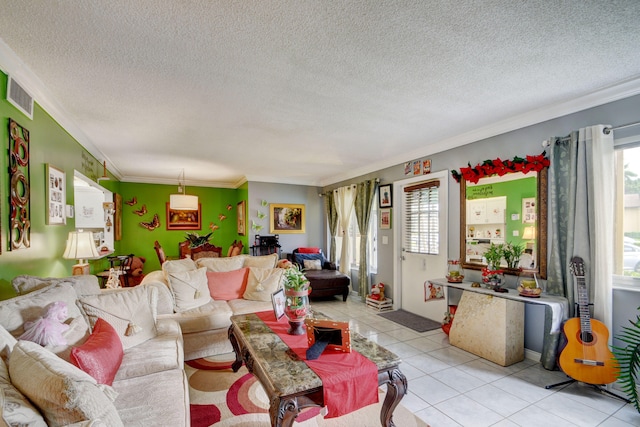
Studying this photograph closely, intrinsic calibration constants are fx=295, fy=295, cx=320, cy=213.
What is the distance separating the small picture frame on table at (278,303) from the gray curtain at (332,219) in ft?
13.0

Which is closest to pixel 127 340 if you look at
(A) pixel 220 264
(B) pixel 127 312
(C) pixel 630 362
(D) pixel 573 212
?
(B) pixel 127 312

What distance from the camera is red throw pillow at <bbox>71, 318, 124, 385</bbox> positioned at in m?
1.50

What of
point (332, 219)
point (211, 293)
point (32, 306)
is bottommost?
point (211, 293)

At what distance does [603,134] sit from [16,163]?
4.54 meters

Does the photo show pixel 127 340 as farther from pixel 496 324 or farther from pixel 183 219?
pixel 183 219

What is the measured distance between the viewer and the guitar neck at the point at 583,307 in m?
2.43

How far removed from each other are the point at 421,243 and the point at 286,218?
324cm

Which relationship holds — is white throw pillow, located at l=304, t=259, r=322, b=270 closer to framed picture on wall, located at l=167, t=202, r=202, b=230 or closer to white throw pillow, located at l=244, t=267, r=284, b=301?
white throw pillow, located at l=244, t=267, r=284, b=301

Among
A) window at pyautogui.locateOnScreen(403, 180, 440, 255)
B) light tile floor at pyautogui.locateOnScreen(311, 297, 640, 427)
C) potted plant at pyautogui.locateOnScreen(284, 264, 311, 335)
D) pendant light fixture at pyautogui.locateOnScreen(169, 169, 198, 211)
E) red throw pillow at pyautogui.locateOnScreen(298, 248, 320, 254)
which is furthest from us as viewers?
red throw pillow at pyautogui.locateOnScreen(298, 248, 320, 254)

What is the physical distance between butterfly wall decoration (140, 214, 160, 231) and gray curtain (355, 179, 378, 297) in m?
4.64

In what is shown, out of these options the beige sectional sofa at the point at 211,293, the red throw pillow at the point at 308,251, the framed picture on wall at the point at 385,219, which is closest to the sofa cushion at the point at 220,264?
the beige sectional sofa at the point at 211,293

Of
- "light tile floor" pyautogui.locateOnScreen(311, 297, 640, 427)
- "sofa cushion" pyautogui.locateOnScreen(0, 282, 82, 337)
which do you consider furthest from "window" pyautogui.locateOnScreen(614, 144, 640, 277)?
"sofa cushion" pyautogui.locateOnScreen(0, 282, 82, 337)

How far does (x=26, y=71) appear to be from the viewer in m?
2.10

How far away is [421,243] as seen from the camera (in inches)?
175
